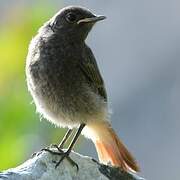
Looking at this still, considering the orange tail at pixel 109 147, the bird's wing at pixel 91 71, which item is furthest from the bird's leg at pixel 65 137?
the bird's wing at pixel 91 71

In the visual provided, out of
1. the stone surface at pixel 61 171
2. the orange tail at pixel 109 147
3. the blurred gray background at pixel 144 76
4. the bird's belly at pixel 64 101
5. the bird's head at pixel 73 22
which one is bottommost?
the blurred gray background at pixel 144 76

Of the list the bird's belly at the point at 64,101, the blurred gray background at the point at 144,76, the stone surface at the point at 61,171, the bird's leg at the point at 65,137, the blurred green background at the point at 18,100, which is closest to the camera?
the stone surface at the point at 61,171

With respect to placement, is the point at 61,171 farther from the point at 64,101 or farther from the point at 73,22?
the point at 73,22

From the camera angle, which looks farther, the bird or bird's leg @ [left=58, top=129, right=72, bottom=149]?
bird's leg @ [left=58, top=129, right=72, bottom=149]

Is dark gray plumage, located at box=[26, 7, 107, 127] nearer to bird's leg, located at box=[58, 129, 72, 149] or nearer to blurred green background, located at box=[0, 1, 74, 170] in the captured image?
bird's leg, located at box=[58, 129, 72, 149]

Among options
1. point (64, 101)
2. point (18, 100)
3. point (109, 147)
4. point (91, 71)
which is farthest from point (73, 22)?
point (109, 147)

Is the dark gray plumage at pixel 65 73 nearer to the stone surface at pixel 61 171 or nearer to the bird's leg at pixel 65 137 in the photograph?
the bird's leg at pixel 65 137

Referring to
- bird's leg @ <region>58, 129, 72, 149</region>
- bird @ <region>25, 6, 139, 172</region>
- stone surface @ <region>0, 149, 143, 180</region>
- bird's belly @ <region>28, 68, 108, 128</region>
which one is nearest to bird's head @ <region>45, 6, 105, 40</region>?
bird @ <region>25, 6, 139, 172</region>
